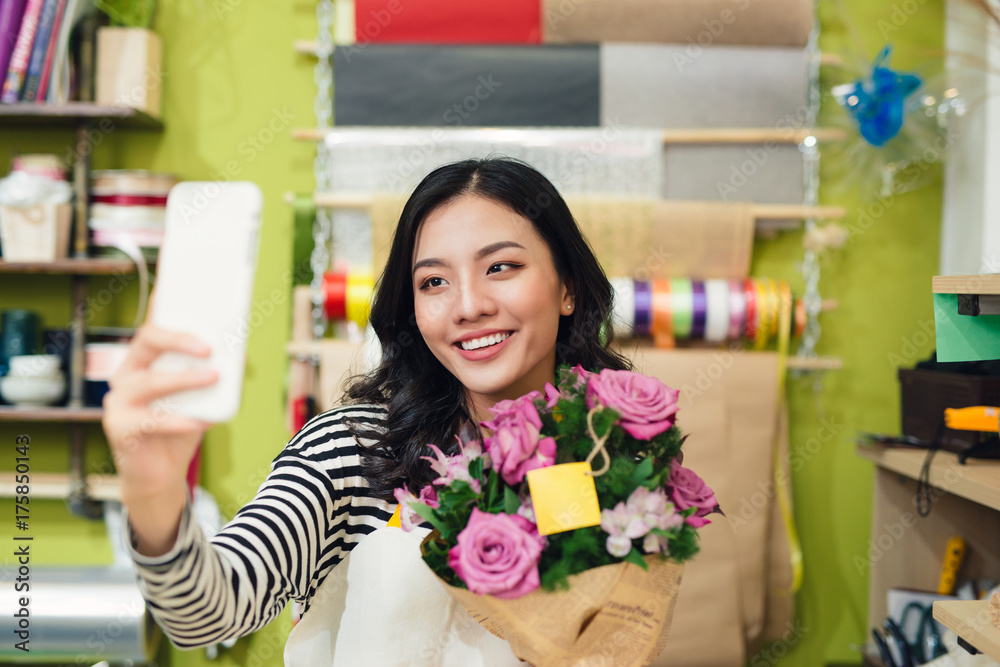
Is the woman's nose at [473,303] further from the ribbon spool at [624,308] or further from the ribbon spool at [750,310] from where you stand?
the ribbon spool at [750,310]

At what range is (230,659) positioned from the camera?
2176mm

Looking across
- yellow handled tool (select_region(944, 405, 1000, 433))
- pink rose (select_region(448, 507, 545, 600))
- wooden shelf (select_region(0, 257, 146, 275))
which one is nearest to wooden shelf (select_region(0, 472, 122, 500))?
wooden shelf (select_region(0, 257, 146, 275))

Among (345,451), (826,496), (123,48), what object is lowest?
(826,496)

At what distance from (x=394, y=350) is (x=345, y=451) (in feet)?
0.93

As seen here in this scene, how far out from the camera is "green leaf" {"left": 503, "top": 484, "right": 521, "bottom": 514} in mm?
817

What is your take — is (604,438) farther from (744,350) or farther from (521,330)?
(744,350)

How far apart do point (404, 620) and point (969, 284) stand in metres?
1.00

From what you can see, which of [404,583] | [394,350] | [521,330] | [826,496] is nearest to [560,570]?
Answer: [404,583]

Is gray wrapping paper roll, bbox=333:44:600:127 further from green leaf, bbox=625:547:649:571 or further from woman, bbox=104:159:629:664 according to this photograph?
green leaf, bbox=625:547:649:571

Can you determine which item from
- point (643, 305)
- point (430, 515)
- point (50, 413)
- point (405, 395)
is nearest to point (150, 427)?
point (430, 515)

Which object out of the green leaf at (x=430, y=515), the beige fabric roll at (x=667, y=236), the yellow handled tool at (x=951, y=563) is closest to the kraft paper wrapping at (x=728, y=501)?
the beige fabric roll at (x=667, y=236)

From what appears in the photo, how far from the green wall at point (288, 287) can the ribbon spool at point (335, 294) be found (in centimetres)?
24

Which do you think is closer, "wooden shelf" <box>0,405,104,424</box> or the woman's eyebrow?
the woman's eyebrow

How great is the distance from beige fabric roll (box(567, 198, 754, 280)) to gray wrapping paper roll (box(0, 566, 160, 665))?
5.32 ft
